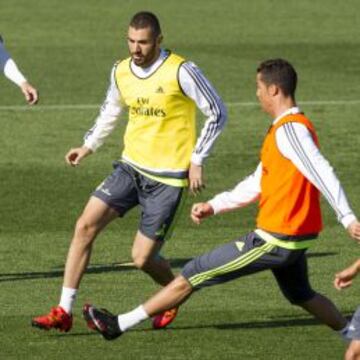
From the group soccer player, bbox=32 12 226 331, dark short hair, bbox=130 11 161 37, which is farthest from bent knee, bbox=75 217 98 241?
dark short hair, bbox=130 11 161 37

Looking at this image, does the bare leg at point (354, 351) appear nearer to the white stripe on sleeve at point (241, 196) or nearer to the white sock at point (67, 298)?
the white stripe on sleeve at point (241, 196)

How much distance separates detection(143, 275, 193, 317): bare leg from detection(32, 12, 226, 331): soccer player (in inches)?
49.4

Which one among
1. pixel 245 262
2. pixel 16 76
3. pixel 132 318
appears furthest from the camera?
pixel 16 76

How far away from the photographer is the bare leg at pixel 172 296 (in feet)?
42.1

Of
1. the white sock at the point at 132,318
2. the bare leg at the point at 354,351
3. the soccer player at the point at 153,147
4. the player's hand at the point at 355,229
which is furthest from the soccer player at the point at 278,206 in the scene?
the soccer player at the point at 153,147

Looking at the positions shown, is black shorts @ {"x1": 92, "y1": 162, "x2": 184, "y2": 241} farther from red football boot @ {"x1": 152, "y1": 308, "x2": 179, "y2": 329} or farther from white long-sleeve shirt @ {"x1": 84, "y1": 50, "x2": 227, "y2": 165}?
red football boot @ {"x1": 152, "y1": 308, "x2": 179, "y2": 329}

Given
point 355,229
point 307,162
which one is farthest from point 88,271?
point 355,229

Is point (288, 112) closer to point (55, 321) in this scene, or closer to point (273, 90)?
point (273, 90)

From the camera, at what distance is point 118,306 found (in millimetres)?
14859

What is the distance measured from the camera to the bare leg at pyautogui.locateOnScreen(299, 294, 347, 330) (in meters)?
13.1

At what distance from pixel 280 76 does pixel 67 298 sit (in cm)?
273

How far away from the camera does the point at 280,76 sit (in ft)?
41.2

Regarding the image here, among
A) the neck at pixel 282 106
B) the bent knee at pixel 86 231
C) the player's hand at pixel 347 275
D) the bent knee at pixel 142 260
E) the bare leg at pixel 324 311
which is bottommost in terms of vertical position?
the bent knee at pixel 142 260

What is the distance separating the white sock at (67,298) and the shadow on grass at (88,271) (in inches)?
78.2
